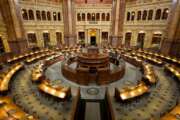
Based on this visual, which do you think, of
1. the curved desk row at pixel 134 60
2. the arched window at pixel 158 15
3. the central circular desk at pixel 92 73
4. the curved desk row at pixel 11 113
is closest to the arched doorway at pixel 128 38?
the arched window at pixel 158 15

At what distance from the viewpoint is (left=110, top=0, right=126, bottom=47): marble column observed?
68.3 feet

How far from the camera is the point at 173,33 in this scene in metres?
15.1

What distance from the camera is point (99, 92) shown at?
7.94m

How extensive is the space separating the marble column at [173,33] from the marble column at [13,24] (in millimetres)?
21098

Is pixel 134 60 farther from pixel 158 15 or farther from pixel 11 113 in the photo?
pixel 11 113

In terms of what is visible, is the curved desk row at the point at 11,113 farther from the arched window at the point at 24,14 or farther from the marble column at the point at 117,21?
the marble column at the point at 117,21

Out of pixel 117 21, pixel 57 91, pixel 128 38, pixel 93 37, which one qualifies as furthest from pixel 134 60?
pixel 93 37

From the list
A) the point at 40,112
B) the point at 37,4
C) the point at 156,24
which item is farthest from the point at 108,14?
the point at 40,112

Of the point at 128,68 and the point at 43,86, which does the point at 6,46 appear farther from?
the point at 128,68

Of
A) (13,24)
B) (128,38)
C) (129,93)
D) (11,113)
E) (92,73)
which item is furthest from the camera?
(128,38)

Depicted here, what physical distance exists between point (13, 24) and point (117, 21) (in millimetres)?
17159

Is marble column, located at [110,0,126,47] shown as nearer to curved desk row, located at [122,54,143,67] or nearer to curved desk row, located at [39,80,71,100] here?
curved desk row, located at [122,54,143,67]

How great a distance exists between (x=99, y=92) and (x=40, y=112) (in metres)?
3.88

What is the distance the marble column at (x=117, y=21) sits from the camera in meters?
20.8
